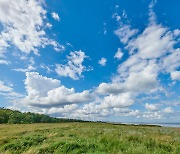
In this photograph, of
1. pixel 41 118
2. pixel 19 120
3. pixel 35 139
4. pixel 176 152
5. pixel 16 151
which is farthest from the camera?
pixel 41 118

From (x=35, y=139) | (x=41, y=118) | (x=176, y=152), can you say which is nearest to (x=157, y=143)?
(x=176, y=152)

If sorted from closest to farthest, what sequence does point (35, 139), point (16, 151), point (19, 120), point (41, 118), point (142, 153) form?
1. point (142, 153)
2. point (16, 151)
3. point (35, 139)
4. point (19, 120)
5. point (41, 118)

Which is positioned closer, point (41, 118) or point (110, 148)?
point (110, 148)

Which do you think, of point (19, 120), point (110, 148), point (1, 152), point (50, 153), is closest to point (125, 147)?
point (110, 148)

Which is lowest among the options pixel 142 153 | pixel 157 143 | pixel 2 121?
pixel 142 153

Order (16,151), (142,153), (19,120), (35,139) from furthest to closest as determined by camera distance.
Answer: (19,120)
(35,139)
(16,151)
(142,153)

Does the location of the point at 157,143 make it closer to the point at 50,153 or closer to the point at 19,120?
the point at 50,153

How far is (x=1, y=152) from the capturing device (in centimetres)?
1689

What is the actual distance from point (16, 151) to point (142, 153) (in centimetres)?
870

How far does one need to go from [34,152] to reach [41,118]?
13854 cm

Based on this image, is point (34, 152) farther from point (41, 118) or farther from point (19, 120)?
point (41, 118)

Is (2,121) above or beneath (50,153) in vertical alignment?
above

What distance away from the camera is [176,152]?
1367cm

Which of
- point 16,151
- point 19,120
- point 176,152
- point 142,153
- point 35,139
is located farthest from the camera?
point 19,120
